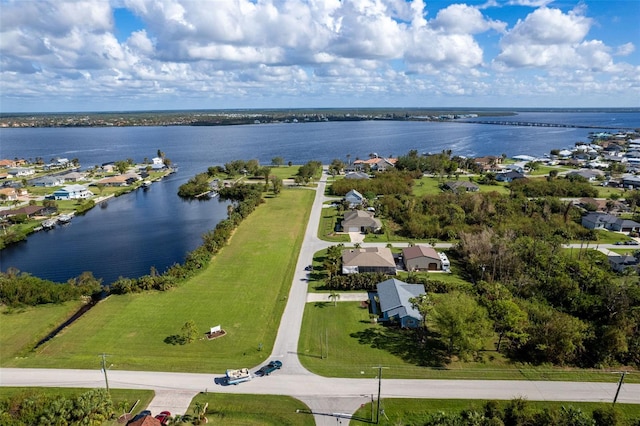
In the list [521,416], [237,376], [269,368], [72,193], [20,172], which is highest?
[20,172]

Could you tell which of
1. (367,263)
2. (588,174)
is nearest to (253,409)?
(367,263)

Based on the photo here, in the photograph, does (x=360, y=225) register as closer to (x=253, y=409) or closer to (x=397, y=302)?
(x=397, y=302)

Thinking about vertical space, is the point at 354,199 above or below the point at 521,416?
above

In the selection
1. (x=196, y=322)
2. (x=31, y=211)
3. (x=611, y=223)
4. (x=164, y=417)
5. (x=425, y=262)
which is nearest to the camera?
(x=164, y=417)

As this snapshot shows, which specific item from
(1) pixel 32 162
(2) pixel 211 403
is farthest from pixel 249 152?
(2) pixel 211 403

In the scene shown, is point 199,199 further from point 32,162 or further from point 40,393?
point 32,162

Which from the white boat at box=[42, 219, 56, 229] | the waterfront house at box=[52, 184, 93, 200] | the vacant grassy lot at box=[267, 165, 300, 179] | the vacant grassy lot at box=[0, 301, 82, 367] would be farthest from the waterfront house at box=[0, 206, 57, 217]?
the vacant grassy lot at box=[267, 165, 300, 179]

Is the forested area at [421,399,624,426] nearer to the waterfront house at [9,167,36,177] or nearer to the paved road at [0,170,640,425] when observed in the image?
the paved road at [0,170,640,425]
